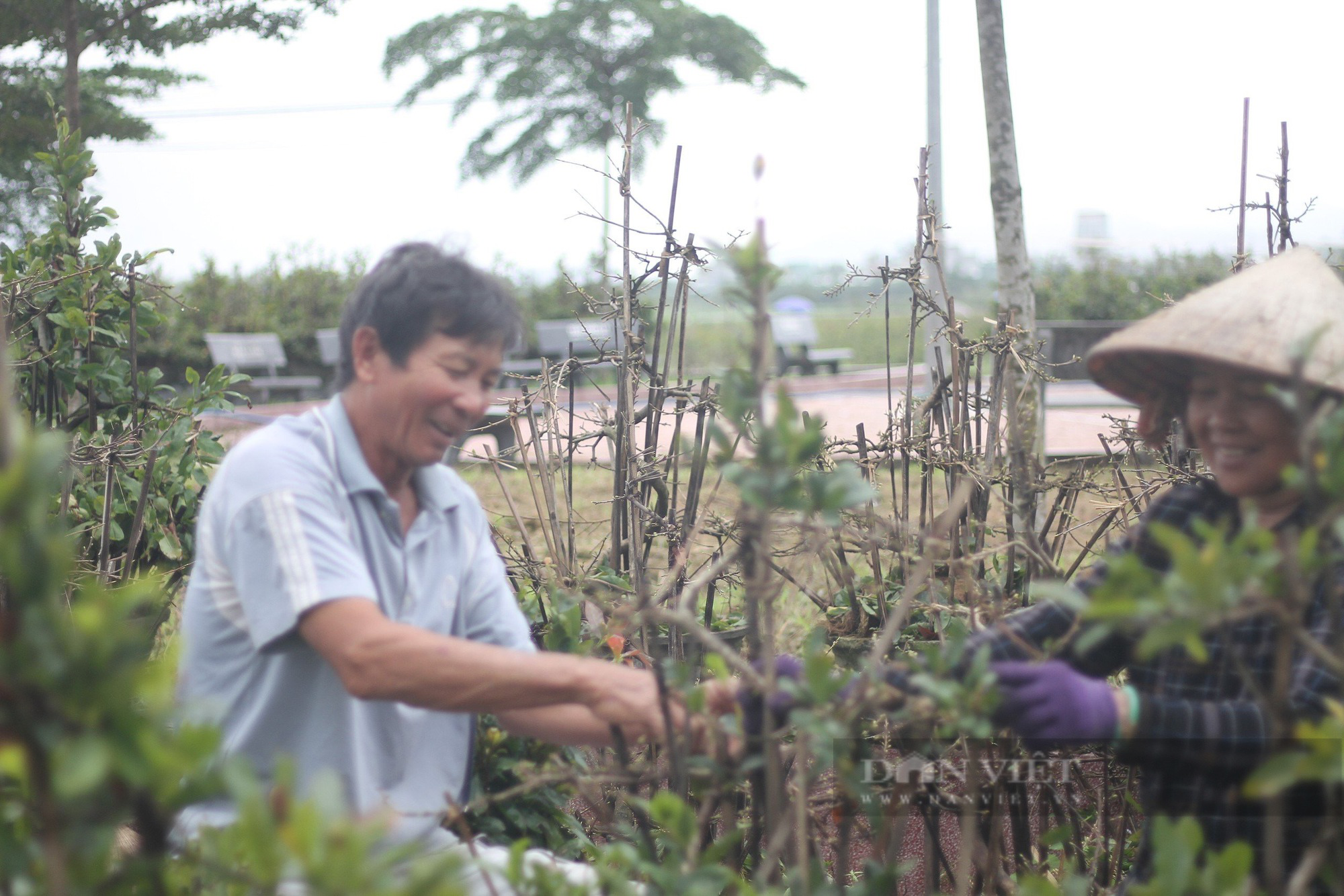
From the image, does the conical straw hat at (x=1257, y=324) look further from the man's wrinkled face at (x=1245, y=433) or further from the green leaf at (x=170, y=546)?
the green leaf at (x=170, y=546)

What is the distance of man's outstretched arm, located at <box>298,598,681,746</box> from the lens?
1547mm

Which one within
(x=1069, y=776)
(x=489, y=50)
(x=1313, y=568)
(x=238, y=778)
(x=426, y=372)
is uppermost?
(x=489, y=50)

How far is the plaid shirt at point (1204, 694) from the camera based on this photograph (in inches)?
57.8

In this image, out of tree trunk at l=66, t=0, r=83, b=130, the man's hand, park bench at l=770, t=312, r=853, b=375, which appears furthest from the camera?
park bench at l=770, t=312, r=853, b=375

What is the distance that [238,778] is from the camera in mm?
898

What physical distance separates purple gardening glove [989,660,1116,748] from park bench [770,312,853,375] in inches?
593

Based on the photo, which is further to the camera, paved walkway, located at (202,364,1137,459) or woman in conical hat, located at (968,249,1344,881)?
paved walkway, located at (202,364,1137,459)

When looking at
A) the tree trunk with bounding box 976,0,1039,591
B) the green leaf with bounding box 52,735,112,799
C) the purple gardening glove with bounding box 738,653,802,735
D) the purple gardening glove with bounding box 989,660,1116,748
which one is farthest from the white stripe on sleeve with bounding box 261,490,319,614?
the tree trunk with bounding box 976,0,1039,591

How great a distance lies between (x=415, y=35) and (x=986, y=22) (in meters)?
16.2

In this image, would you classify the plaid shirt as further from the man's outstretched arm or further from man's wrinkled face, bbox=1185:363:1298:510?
the man's outstretched arm

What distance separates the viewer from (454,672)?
157 cm

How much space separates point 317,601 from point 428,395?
1.24ft

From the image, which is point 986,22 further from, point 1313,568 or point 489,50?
point 489,50

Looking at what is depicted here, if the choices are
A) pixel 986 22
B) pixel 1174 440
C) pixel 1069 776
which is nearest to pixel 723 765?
pixel 1069 776
